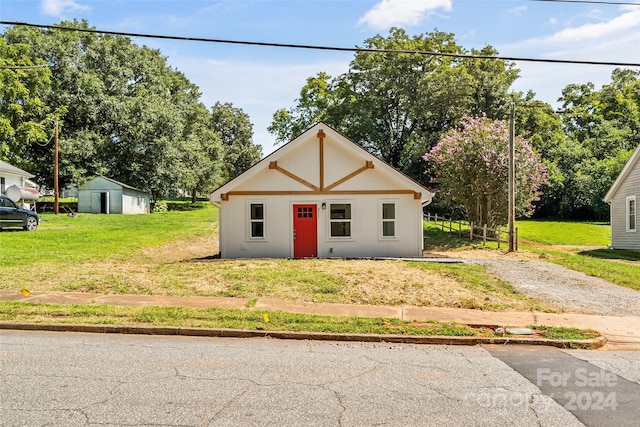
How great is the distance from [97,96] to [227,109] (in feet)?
124

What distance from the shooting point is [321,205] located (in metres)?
20.1

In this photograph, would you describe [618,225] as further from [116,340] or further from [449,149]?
[116,340]

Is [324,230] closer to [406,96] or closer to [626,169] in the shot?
[626,169]

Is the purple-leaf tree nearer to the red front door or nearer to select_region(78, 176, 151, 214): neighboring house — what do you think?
the red front door

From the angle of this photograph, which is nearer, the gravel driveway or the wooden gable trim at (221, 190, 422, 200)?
the gravel driveway

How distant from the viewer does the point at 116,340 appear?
8.02 metres

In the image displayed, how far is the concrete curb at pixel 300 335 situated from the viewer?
820cm

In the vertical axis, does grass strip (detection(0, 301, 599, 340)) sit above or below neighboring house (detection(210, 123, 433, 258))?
below

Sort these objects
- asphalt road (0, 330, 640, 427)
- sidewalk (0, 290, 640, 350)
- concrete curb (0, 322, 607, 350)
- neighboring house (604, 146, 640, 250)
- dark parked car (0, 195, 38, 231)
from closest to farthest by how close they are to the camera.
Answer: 1. asphalt road (0, 330, 640, 427)
2. concrete curb (0, 322, 607, 350)
3. sidewalk (0, 290, 640, 350)
4. dark parked car (0, 195, 38, 231)
5. neighboring house (604, 146, 640, 250)

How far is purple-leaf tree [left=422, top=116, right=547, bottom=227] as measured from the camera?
1097 inches

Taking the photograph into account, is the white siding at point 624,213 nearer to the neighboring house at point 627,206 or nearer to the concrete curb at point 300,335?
the neighboring house at point 627,206

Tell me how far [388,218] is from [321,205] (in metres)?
2.87

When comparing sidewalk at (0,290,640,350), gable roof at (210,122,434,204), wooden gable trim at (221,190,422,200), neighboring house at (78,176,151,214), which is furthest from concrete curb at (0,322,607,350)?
neighboring house at (78,176,151,214)

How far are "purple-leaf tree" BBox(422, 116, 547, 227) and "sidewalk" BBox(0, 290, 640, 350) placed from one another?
18930mm
